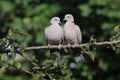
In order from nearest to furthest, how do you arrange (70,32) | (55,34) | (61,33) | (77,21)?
(61,33), (55,34), (70,32), (77,21)

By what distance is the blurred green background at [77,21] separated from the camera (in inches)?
330

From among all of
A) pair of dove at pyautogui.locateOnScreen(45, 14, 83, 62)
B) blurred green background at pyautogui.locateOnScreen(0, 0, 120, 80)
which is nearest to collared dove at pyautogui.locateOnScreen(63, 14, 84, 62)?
pair of dove at pyautogui.locateOnScreen(45, 14, 83, 62)

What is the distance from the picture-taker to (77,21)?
8.91m

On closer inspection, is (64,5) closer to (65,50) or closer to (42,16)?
(42,16)

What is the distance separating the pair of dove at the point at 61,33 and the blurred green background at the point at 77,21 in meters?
2.72

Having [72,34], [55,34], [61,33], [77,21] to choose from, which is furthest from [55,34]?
[77,21]

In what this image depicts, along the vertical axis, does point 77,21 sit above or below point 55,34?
above

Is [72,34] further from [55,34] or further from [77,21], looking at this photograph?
[77,21]

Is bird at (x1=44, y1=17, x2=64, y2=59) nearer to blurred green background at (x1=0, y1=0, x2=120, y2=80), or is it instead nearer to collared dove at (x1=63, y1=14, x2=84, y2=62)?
collared dove at (x1=63, y1=14, x2=84, y2=62)

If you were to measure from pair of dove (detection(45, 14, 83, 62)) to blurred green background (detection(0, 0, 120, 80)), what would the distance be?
107 inches

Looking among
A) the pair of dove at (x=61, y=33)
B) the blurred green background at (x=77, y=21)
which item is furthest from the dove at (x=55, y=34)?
the blurred green background at (x=77, y=21)

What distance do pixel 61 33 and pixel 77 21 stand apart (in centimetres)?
390

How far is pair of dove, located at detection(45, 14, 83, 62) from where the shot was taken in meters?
5.06

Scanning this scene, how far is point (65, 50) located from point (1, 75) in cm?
420
